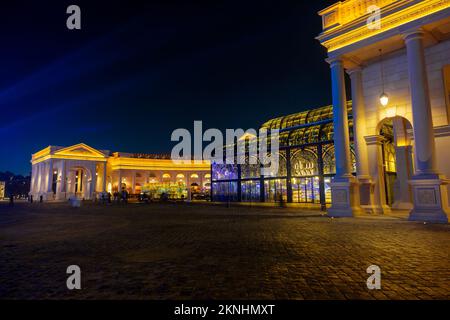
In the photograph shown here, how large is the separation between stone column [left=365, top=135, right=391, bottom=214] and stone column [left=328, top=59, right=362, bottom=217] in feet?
6.05

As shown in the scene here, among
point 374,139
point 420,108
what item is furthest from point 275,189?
point 420,108

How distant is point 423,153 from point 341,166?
400 cm

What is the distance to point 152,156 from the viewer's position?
93.3 m

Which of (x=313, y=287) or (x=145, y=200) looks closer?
(x=313, y=287)

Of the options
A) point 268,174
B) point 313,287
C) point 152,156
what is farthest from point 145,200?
point 152,156

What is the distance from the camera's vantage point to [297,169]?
32.8m

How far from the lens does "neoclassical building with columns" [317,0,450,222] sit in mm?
12648

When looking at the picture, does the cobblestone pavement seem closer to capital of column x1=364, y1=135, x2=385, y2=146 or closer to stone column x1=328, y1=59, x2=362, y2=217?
stone column x1=328, y1=59, x2=362, y2=217

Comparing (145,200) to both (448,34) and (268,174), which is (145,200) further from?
(448,34)

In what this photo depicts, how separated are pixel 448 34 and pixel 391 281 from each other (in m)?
15.7

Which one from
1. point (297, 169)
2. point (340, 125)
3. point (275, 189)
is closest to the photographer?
point (340, 125)

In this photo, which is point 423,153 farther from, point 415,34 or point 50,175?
point 50,175

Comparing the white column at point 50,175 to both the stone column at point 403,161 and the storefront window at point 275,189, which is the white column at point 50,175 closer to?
the storefront window at point 275,189
